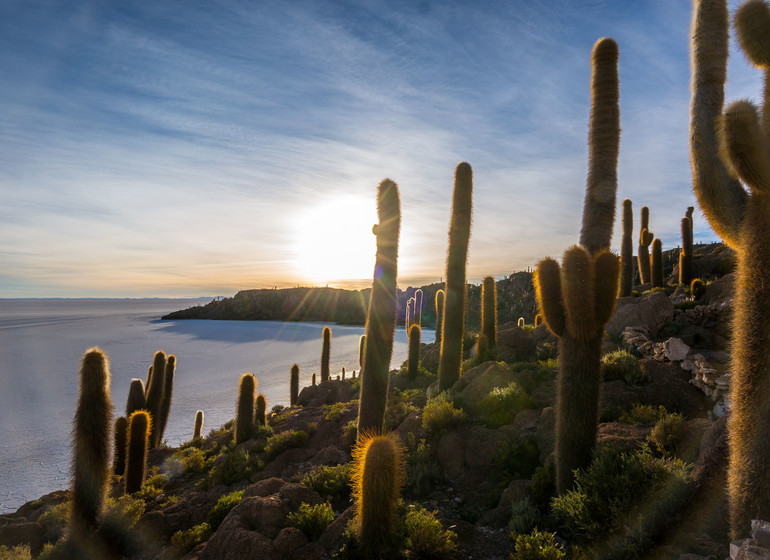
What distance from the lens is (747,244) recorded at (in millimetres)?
4262

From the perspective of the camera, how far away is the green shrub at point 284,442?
39.0ft

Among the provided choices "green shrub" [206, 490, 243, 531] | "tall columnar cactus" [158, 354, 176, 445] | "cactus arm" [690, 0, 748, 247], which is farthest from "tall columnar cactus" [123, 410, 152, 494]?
"cactus arm" [690, 0, 748, 247]

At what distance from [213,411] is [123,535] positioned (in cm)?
2214

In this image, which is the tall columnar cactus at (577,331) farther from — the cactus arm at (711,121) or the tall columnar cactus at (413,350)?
the tall columnar cactus at (413,350)

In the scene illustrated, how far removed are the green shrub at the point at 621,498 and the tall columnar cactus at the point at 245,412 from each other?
11.7m

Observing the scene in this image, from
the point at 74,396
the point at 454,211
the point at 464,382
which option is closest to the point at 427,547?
the point at 464,382

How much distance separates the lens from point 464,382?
39.0 ft

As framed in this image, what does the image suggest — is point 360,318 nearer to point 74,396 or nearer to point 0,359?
point 0,359

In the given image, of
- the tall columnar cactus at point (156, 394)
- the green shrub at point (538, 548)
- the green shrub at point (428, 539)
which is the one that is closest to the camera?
the green shrub at point (538, 548)

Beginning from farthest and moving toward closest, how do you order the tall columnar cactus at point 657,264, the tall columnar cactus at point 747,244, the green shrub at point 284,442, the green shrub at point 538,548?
the tall columnar cactus at point 657,264
the green shrub at point 284,442
the green shrub at point 538,548
the tall columnar cactus at point 747,244

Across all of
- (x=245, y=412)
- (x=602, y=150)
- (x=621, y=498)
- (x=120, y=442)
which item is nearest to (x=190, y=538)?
(x=621, y=498)

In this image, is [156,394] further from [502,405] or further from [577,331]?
[577,331]

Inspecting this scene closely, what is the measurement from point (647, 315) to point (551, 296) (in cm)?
1103

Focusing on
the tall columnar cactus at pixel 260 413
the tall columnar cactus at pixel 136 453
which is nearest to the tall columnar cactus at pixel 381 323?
the tall columnar cactus at pixel 136 453
